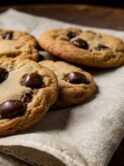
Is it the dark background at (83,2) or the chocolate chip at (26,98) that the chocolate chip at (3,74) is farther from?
the dark background at (83,2)

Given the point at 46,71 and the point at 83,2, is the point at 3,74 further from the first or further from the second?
the point at 83,2

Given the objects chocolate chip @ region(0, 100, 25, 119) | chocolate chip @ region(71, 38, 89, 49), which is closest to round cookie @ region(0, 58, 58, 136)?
chocolate chip @ region(0, 100, 25, 119)

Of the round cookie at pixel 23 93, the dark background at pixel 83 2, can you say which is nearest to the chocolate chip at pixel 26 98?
the round cookie at pixel 23 93

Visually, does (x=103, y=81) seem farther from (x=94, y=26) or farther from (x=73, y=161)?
(x=94, y=26)

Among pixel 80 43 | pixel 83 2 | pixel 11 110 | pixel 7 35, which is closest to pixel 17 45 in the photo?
pixel 7 35

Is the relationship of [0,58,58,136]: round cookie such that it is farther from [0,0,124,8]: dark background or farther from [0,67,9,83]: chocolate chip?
[0,0,124,8]: dark background
